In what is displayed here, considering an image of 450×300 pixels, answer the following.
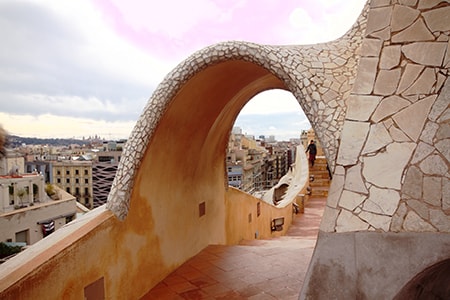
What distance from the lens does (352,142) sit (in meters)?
2.35

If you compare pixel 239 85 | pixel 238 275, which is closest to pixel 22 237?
pixel 238 275

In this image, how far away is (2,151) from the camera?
2.50 meters

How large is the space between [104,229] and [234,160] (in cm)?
Answer: 3867

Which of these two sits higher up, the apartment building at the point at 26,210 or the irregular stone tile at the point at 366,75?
the irregular stone tile at the point at 366,75

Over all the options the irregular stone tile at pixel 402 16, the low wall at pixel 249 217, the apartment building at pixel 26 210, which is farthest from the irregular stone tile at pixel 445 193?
the apartment building at pixel 26 210

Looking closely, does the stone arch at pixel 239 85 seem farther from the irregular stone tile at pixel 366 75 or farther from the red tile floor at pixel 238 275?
the red tile floor at pixel 238 275

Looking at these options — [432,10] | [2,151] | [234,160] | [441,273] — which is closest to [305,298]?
[441,273]

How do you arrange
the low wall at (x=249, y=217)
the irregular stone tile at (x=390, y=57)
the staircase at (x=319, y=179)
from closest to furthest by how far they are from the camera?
the irregular stone tile at (x=390, y=57) < the low wall at (x=249, y=217) < the staircase at (x=319, y=179)

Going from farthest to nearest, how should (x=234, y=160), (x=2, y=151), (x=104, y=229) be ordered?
(x=234, y=160)
(x=104, y=229)
(x=2, y=151)

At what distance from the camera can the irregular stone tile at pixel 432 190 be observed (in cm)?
206

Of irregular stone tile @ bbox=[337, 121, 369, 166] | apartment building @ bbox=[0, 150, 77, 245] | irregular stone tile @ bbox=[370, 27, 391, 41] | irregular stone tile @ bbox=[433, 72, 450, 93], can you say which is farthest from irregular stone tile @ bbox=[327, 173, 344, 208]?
apartment building @ bbox=[0, 150, 77, 245]

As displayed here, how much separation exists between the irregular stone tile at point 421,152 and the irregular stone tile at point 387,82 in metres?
0.45

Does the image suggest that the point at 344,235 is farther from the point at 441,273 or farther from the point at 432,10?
the point at 432,10

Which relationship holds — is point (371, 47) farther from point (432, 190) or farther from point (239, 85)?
point (239, 85)
